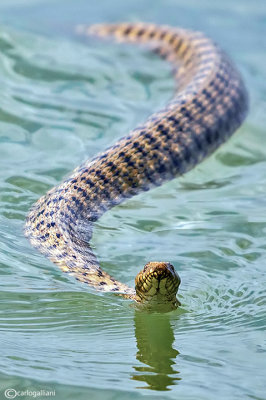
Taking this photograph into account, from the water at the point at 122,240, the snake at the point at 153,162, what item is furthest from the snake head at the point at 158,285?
the water at the point at 122,240

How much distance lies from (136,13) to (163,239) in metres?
9.63

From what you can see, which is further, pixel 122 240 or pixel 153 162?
pixel 153 162

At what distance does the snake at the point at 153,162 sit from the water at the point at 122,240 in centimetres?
17

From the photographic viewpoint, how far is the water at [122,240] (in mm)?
6742

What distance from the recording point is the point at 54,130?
1217 cm

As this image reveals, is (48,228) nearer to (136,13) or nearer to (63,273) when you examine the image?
(63,273)

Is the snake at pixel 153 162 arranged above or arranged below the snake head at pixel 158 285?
above

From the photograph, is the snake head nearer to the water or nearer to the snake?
the snake

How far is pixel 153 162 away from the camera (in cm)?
1107

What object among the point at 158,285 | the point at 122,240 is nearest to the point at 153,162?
the point at 122,240

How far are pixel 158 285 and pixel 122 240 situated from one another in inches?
Result: 77.4

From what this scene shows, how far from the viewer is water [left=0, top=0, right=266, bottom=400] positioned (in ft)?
22.1

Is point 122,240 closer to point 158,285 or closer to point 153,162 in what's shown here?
point 158,285

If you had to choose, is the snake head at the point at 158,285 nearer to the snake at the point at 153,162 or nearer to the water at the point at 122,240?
the snake at the point at 153,162
